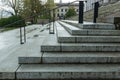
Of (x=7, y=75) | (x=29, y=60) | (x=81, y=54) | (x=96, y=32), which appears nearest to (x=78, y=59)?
(x=81, y=54)

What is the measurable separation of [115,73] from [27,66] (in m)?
1.65

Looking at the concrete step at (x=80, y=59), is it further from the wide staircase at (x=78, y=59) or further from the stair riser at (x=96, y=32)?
the stair riser at (x=96, y=32)

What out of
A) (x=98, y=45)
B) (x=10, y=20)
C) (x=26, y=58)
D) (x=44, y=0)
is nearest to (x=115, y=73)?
(x=98, y=45)

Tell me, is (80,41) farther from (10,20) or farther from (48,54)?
(10,20)

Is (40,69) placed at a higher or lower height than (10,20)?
lower

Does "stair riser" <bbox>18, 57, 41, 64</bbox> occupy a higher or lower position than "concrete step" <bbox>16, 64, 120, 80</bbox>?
higher

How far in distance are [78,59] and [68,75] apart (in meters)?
0.48

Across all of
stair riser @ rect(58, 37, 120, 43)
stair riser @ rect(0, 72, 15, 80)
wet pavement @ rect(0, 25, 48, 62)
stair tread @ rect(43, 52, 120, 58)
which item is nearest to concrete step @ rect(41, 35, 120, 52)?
stair tread @ rect(43, 52, 120, 58)

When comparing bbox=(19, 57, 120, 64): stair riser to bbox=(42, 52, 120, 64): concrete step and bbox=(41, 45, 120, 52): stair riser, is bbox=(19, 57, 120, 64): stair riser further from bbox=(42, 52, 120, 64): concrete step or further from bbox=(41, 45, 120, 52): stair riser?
bbox=(41, 45, 120, 52): stair riser

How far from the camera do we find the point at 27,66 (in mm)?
3426

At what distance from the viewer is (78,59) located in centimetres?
354

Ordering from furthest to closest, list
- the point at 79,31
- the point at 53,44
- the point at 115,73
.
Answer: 1. the point at 79,31
2. the point at 53,44
3. the point at 115,73

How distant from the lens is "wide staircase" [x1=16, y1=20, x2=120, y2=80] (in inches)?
125

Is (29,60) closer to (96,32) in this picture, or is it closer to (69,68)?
(69,68)
